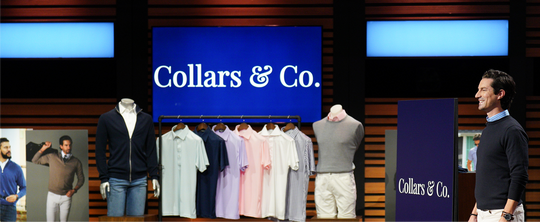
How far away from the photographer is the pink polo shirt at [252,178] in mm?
5195

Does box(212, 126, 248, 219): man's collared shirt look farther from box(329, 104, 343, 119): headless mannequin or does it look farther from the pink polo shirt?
box(329, 104, 343, 119): headless mannequin

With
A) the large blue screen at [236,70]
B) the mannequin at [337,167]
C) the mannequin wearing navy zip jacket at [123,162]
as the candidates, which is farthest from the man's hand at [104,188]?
the mannequin at [337,167]

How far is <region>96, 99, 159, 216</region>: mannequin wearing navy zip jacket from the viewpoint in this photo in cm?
480

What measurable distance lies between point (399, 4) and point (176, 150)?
11.2 ft

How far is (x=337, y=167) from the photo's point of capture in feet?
16.1

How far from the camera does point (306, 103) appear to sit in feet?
18.9

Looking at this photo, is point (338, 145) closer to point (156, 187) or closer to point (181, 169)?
point (181, 169)

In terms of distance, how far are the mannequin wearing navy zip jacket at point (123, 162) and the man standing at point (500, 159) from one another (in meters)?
3.32

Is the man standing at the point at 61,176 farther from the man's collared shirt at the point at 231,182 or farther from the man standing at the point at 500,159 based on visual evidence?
the man standing at the point at 500,159

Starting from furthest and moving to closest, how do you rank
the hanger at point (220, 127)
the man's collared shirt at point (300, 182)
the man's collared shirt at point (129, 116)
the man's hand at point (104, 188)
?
the hanger at point (220, 127), the man's collared shirt at point (300, 182), the man's collared shirt at point (129, 116), the man's hand at point (104, 188)

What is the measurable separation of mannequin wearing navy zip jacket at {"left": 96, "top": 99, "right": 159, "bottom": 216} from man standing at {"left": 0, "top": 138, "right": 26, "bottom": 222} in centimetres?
106

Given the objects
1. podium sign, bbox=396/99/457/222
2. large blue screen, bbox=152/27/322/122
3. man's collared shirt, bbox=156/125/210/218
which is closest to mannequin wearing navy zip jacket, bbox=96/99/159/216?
man's collared shirt, bbox=156/125/210/218

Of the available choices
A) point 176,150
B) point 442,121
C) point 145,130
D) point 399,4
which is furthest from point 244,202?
point 399,4

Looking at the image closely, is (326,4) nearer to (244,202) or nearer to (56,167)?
(244,202)
